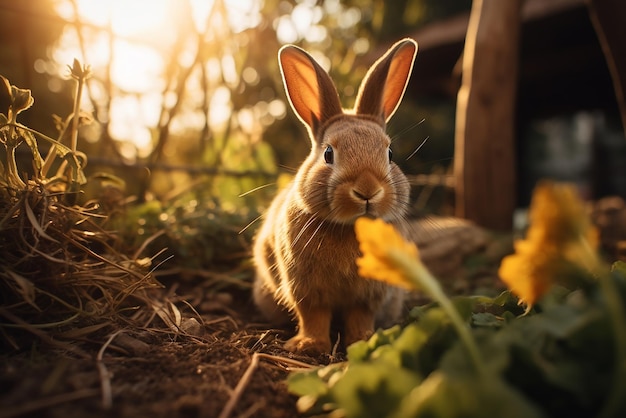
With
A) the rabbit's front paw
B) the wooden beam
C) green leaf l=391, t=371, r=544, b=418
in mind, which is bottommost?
the rabbit's front paw

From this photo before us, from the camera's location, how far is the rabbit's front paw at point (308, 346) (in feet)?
7.56

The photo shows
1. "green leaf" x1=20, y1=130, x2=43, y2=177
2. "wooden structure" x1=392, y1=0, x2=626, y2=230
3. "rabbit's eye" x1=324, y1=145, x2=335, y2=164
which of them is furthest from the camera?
"wooden structure" x1=392, y1=0, x2=626, y2=230

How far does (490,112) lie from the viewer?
468 cm

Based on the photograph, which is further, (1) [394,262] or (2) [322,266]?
(2) [322,266]

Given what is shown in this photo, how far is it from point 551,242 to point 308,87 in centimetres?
205

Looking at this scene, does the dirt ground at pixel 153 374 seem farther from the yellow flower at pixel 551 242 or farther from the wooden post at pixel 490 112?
the wooden post at pixel 490 112

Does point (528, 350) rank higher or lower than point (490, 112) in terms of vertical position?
lower

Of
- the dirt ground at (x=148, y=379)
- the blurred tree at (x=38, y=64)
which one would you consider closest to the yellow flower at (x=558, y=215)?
the dirt ground at (x=148, y=379)

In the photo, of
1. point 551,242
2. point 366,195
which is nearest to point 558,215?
point 551,242

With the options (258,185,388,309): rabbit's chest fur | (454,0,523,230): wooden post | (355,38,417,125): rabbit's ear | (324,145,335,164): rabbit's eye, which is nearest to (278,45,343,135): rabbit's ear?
(355,38,417,125): rabbit's ear

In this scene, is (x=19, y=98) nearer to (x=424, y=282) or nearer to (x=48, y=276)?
(x=48, y=276)

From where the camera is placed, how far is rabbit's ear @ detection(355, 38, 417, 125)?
2.78 metres

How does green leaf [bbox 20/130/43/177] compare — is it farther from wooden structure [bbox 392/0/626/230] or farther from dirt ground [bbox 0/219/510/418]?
wooden structure [bbox 392/0/626/230]

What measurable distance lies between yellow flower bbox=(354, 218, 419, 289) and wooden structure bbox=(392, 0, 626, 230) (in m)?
3.09
